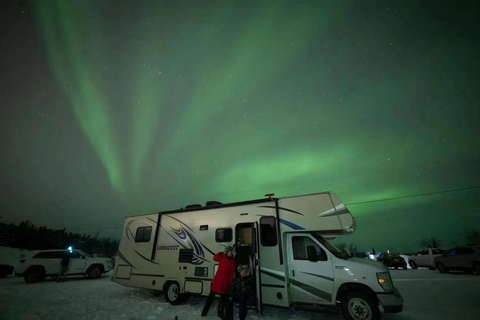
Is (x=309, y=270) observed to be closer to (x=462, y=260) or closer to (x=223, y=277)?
(x=223, y=277)

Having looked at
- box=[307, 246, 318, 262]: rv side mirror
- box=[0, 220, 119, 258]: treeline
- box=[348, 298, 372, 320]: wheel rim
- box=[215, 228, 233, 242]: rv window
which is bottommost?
box=[348, 298, 372, 320]: wheel rim

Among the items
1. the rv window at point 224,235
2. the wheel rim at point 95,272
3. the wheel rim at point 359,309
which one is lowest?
the wheel rim at point 359,309

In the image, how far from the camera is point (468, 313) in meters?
6.30

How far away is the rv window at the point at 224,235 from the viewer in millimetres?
7448

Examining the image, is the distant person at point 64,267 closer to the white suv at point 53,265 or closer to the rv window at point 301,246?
the white suv at point 53,265

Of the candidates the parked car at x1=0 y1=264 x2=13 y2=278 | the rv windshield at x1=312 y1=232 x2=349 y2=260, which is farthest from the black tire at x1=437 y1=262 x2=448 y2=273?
the parked car at x1=0 y1=264 x2=13 y2=278

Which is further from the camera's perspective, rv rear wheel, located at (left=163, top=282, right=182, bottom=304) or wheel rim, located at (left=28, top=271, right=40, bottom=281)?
wheel rim, located at (left=28, top=271, right=40, bottom=281)

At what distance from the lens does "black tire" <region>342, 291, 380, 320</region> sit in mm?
5461

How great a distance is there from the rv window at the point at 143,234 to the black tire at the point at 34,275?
8.53 metres

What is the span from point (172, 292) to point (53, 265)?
34.9 feet

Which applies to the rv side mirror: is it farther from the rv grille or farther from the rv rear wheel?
the rv rear wheel

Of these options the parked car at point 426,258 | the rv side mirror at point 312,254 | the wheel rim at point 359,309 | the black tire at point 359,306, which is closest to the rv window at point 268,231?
the rv side mirror at point 312,254

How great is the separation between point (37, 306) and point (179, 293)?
4.51 m

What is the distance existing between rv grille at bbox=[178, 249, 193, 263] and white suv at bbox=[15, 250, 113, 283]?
10.8 metres
